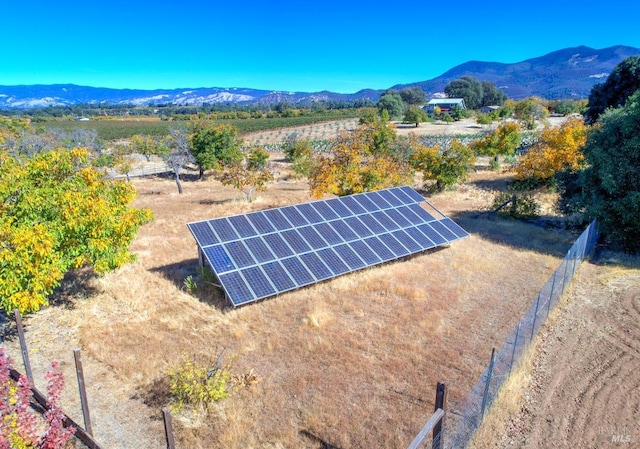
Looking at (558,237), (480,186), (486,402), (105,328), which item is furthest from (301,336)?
(480,186)

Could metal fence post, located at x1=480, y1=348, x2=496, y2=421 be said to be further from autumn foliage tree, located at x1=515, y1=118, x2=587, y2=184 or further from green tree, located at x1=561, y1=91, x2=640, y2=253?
autumn foliage tree, located at x1=515, y1=118, x2=587, y2=184

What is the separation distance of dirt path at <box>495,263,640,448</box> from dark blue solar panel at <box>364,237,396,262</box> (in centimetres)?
744

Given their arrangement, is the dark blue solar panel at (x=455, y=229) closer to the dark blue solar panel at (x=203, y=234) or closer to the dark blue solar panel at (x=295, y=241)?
the dark blue solar panel at (x=295, y=241)

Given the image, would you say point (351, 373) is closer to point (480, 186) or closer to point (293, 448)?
point (293, 448)

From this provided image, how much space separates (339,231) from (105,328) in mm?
11280

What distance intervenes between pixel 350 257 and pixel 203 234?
695 centimetres

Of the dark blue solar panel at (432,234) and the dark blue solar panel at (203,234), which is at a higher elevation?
the dark blue solar panel at (203,234)

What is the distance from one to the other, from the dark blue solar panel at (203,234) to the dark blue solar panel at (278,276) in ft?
9.20

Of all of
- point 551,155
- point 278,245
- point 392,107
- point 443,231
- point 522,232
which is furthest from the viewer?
point 392,107

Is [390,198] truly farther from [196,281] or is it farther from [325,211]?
[196,281]

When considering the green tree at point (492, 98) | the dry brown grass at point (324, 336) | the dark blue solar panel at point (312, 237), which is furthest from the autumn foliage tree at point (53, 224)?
the green tree at point (492, 98)

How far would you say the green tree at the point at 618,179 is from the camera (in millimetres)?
20203

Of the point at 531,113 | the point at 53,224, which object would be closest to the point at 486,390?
the point at 53,224

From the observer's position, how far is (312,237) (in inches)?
747
